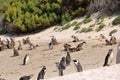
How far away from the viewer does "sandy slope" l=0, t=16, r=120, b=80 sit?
21.9 m

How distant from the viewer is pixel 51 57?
2581 cm

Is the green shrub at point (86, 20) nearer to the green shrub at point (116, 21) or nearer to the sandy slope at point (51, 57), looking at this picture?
the sandy slope at point (51, 57)

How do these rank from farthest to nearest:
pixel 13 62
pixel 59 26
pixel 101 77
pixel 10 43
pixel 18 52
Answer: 1. pixel 59 26
2. pixel 10 43
3. pixel 18 52
4. pixel 13 62
5. pixel 101 77

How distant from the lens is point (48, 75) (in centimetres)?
2028

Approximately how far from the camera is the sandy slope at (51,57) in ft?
71.8

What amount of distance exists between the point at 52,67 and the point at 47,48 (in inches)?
284

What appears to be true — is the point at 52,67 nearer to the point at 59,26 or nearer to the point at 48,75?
the point at 48,75

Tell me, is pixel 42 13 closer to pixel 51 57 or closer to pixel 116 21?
pixel 116 21

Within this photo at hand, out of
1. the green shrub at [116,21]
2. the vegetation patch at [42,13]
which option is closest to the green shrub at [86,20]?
the vegetation patch at [42,13]

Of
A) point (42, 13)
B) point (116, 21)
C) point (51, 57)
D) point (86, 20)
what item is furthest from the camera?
point (42, 13)

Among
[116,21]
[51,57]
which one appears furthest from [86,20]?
[51,57]

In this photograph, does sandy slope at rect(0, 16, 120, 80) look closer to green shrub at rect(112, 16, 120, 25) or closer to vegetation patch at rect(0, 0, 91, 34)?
green shrub at rect(112, 16, 120, 25)

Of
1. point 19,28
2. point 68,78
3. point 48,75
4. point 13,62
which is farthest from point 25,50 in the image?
point 68,78

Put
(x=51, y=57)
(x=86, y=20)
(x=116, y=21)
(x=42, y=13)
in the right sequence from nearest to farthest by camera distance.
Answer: (x=51, y=57) → (x=116, y=21) → (x=86, y=20) → (x=42, y=13)
